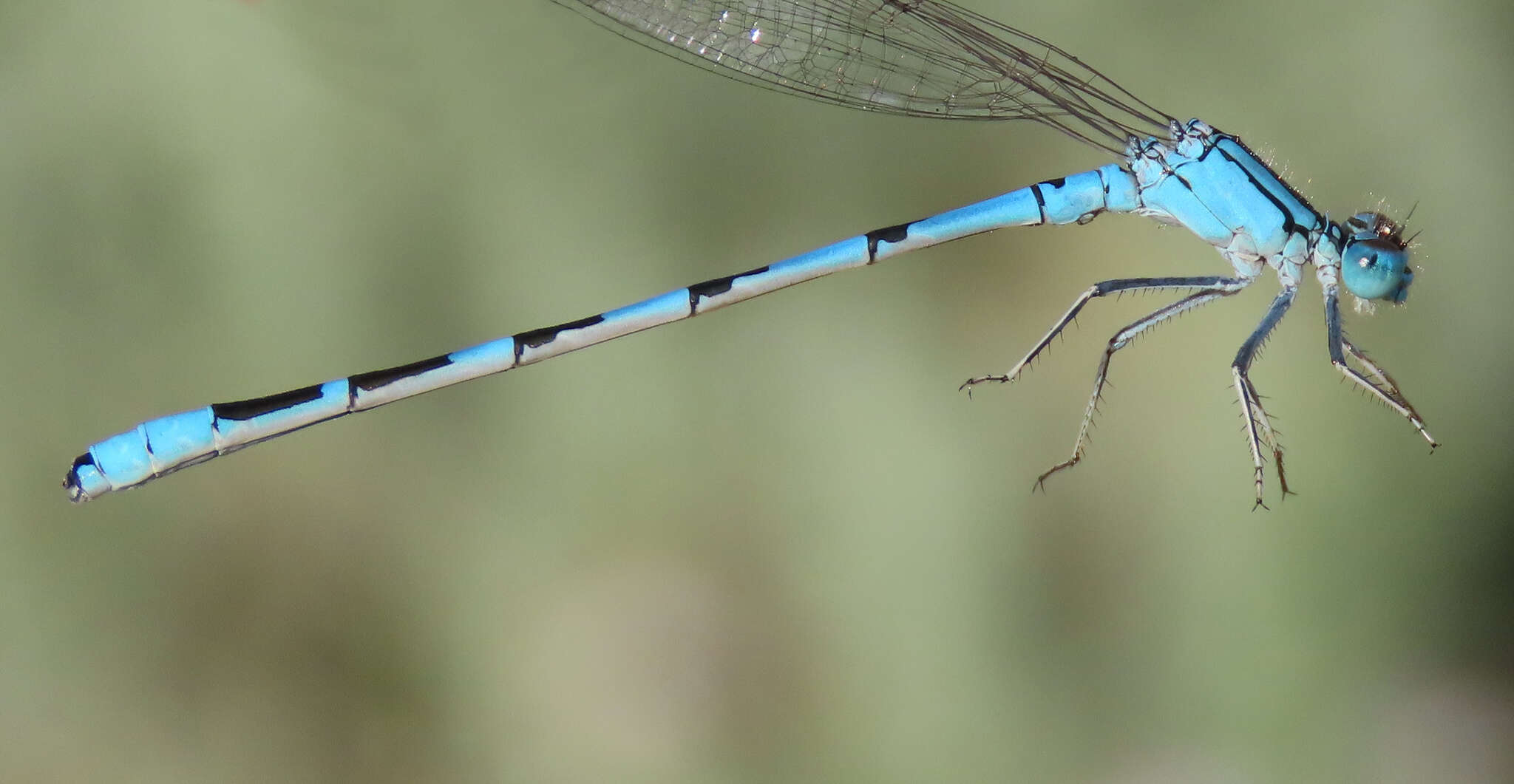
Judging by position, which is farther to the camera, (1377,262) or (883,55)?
(883,55)

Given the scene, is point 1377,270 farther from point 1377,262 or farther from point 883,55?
Result: point 883,55

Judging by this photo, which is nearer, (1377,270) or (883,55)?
(1377,270)

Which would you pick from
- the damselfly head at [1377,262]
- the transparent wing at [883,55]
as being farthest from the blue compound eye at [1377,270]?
the transparent wing at [883,55]

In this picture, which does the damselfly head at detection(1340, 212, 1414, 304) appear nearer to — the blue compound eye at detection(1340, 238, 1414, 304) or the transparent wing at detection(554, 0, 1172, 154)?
the blue compound eye at detection(1340, 238, 1414, 304)

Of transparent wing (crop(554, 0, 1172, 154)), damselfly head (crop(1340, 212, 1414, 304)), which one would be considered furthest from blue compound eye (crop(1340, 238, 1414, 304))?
transparent wing (crop(554, 0, 1172, 154))

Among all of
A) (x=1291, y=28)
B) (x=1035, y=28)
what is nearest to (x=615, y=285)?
(x=1035, y=28)

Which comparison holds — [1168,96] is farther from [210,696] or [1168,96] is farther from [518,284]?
[210,696]

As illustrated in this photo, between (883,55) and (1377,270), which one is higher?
(883,55)

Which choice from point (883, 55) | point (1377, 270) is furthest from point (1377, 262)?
point (883, 55)
